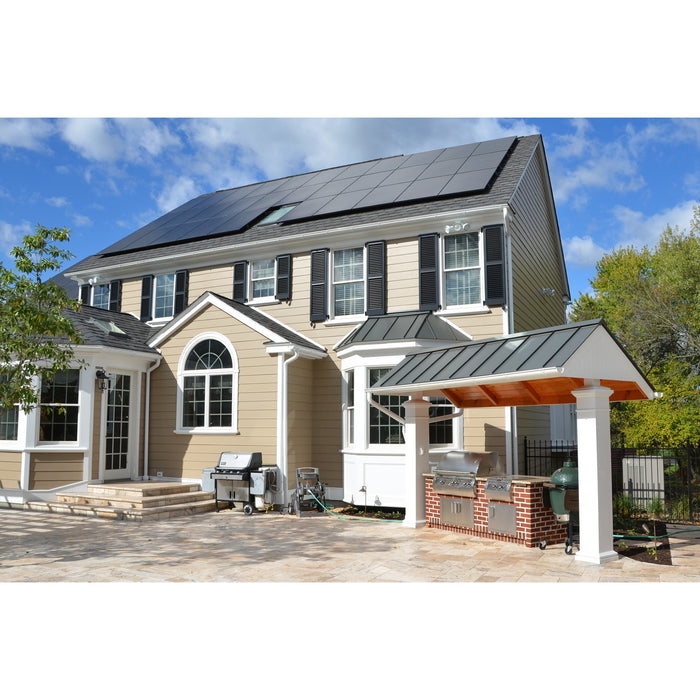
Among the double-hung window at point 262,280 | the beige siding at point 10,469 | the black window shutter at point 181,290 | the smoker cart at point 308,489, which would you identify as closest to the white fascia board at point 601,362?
the smoker cart at point 308,489

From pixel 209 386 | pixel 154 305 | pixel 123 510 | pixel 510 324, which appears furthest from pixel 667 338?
pixel 123 510

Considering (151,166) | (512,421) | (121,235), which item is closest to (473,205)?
(512,421)

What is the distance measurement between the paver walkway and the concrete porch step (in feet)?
2.06

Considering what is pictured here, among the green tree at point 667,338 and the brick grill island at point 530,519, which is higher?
the green tree at point 667,338

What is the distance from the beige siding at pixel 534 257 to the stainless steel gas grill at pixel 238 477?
6267 mm

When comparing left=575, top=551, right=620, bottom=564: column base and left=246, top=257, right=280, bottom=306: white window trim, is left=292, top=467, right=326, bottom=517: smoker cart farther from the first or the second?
left=575, top=551, right=620, bottom=564: column base

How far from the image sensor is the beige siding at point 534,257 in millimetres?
13523

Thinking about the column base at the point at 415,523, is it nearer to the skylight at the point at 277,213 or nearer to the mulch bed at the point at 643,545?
the mulch bed at the point at 643,545

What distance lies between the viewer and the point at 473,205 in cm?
1257

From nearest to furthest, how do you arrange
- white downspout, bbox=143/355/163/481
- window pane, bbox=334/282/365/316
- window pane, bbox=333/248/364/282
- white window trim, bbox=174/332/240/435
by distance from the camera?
1. white window trim, bbox=174/332/240/435
2. window pane, bbox=334/282/365/316
3. window pane, bbox=333/248/364/282
4. white downspout, bbox=143/355/163/481

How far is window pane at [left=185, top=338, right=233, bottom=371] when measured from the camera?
→ 13.6m

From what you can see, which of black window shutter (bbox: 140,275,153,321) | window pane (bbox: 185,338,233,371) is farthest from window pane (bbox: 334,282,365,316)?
black window shutter (bbox: 140,275,153,321)

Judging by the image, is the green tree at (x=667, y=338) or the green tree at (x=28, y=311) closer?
the green tree at (x=28, y=311)

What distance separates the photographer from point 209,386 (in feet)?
45.2
